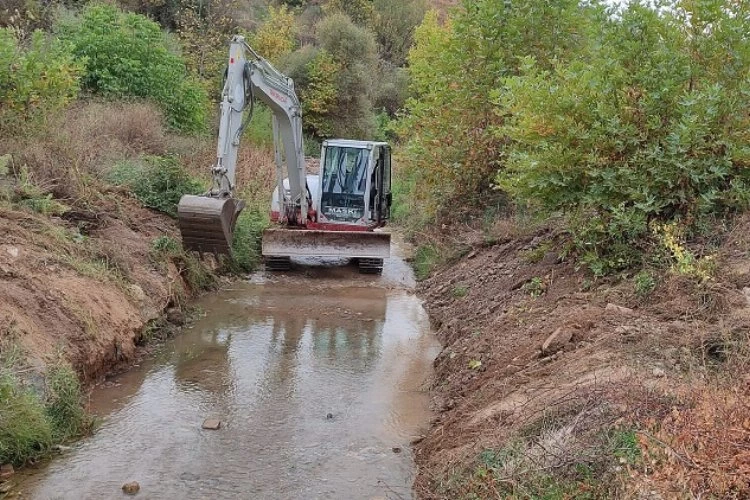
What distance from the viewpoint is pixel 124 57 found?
1714cm

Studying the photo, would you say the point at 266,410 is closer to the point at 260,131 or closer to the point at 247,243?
the point at 247,243

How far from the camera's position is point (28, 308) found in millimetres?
7652

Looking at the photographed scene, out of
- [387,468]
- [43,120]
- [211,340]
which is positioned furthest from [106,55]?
[387,468]

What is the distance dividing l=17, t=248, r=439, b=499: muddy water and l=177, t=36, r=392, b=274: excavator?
67.6 inches

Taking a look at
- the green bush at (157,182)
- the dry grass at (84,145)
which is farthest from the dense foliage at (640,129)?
the dry grass at (84,145)

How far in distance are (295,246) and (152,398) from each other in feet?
19.4

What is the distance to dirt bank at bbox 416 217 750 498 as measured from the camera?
3.72 metres

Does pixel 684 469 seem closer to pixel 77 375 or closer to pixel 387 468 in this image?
pixel 387 468

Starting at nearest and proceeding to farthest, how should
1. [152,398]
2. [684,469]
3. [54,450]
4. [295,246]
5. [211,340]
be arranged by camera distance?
[684,469] < [54,450] < [152,398] < [211,340] < [295,246]

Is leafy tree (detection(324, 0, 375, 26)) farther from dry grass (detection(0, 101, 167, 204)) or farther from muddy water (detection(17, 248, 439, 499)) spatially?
muddy water (detection(17, 248, 439, 499))

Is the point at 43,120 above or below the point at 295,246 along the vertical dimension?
above

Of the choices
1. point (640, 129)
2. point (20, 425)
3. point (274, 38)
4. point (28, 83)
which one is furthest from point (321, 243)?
point (274, 38)

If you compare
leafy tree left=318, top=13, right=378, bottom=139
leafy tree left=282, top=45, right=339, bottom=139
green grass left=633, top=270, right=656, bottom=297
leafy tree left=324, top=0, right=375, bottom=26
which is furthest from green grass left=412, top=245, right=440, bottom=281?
leafy tree left=324, top=0, right=375, bottom=26

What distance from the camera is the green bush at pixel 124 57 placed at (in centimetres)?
1675
